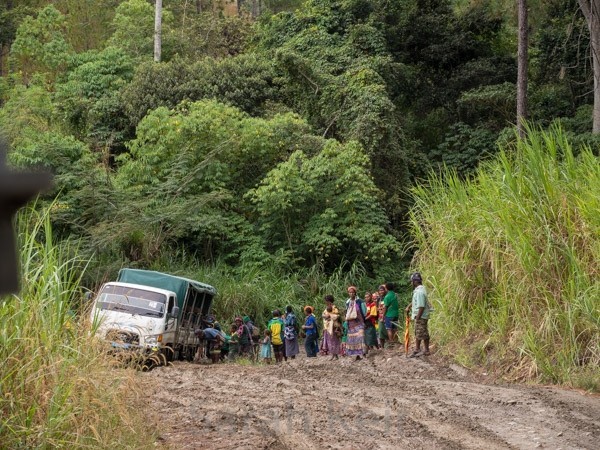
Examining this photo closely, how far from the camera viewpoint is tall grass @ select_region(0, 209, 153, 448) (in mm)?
6352

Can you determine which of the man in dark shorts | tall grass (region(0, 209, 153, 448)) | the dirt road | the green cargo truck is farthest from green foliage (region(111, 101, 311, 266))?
tall grass (region(0, 209, 153, 448))

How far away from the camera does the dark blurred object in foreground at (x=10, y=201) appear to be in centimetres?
144

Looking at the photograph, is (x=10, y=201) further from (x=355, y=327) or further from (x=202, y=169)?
(x=202, y=169)

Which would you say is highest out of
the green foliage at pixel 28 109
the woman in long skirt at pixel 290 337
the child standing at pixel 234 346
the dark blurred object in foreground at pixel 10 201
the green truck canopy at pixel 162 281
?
the green foliage at pixel 28 109

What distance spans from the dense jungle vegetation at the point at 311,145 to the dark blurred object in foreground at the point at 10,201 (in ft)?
39.8

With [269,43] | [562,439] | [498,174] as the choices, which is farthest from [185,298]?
[269,43]

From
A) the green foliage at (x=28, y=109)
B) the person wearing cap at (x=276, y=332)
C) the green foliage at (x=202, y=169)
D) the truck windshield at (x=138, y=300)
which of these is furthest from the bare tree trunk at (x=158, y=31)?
the person wearing cap at (x=276, y=332)

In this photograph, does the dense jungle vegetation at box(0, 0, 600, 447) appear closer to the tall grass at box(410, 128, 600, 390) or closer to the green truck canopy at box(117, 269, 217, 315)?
the tall grass at box(410, 128, 600, 390)

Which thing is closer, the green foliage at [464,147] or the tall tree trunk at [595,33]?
the tall tree trunk at [595,33]

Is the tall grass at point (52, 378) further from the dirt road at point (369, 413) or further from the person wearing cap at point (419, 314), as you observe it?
the person wearing cap at point (419, 314)

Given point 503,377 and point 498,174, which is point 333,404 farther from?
point 498,174

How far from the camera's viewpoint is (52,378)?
6.57m

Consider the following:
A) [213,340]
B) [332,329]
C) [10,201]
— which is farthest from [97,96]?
[10,201]

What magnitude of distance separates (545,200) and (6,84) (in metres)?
29.6
